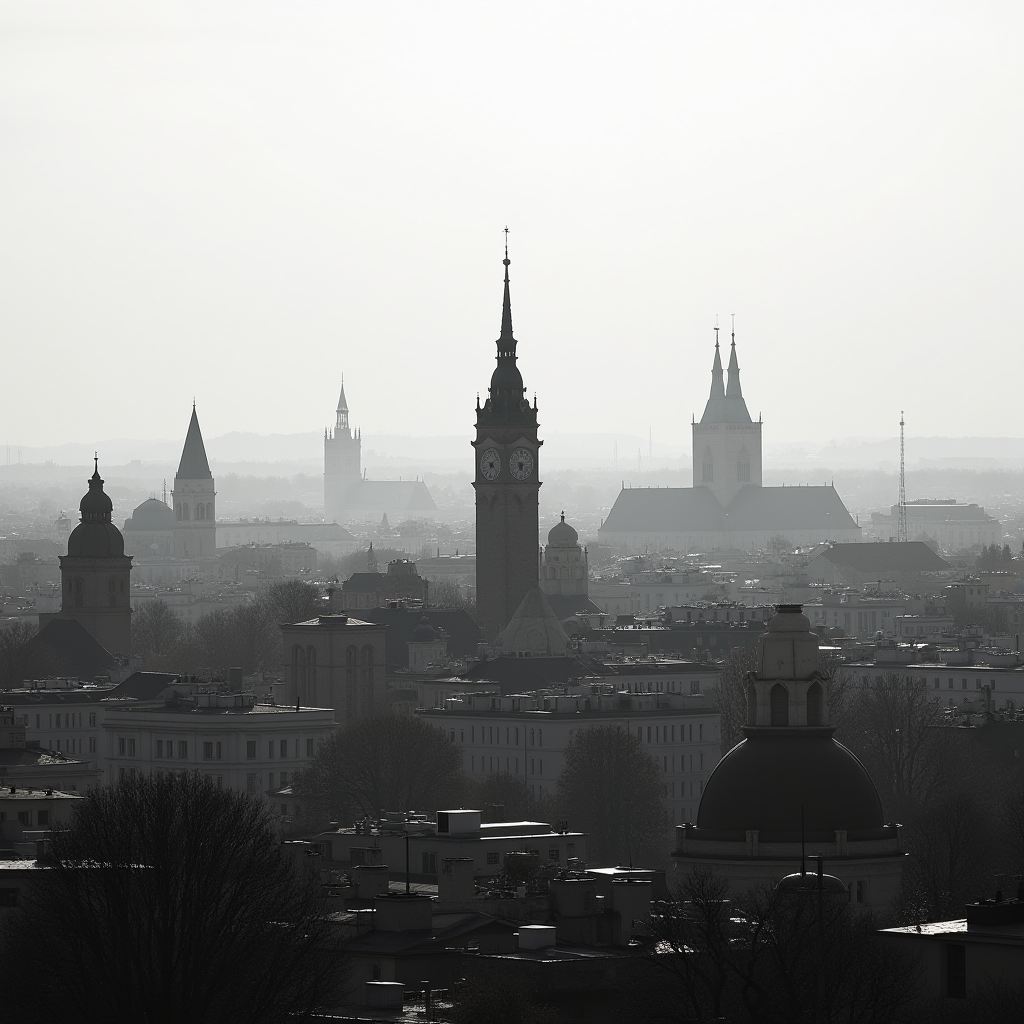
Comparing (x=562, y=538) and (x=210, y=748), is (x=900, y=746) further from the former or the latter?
(x=562, y=538)

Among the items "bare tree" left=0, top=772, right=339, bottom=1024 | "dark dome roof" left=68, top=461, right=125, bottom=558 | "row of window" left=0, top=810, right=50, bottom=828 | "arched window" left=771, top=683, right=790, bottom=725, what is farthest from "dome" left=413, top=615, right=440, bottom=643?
"bare tree" left=0, top=772, right=339, bottom=1024

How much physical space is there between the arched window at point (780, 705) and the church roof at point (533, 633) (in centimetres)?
6417

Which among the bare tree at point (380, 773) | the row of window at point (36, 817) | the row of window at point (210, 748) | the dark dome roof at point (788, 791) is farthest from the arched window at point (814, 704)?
the row of window at point (210, 748)

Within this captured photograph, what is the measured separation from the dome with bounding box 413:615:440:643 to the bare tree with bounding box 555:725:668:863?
131 feet

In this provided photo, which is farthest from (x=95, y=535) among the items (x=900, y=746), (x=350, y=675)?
(x=900, y=746)

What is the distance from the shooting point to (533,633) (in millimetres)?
136375

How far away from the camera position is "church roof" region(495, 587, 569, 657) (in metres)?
136

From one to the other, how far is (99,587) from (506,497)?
16.9 meters

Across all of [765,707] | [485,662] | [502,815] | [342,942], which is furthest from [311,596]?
[342,942]

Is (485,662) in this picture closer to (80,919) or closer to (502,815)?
(502,815)

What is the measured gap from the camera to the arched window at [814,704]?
2771 inches

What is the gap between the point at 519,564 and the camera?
153625mm

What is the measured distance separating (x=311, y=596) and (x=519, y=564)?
106 ft

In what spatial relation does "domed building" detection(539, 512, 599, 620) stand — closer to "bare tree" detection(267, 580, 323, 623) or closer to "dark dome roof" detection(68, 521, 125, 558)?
"bare tree" detection(267, 580, 323, 623)
